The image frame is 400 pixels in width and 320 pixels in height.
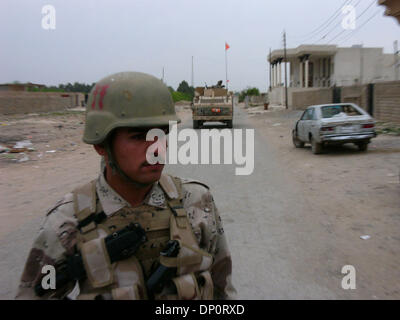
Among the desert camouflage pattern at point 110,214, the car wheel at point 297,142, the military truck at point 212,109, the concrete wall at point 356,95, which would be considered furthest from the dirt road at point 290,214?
the military truck at point 212,109

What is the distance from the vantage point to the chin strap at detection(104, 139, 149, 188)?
1565 millimetres

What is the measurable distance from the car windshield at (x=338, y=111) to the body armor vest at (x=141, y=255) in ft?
32.3

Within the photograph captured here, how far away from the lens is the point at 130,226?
144 cm

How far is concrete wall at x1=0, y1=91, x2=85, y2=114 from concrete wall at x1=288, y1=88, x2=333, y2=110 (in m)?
19.9

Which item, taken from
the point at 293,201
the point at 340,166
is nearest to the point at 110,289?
the point at 293,201

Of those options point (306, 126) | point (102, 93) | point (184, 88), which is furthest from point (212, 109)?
point (184, 88)

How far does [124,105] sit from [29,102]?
27.1 meters

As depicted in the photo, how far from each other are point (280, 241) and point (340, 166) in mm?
4949

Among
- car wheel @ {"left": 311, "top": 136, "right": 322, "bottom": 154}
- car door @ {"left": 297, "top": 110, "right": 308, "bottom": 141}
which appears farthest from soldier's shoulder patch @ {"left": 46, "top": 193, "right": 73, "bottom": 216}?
car door @ {"left": 297, "top": 110, "right": 308, "bottom": 141}

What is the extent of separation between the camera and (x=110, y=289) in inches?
55.9

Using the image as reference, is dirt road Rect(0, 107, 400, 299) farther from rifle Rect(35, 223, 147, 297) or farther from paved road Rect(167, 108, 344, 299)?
rifle Rect(35, 223, 147, 297)

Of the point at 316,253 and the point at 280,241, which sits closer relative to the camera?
the point at 316,253

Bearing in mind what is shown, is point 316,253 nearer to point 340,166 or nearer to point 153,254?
point 153,254

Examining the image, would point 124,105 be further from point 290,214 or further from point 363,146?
point 363,146
